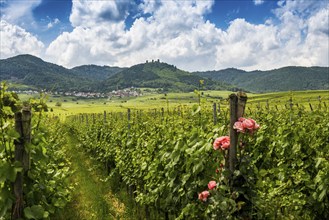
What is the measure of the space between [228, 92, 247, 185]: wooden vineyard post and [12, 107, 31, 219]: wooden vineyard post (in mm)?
2260

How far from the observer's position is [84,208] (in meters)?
8.95

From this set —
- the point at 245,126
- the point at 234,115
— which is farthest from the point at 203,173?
the point at 245,126

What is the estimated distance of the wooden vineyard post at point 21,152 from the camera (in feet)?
11.4

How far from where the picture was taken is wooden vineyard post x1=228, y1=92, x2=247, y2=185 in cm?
356

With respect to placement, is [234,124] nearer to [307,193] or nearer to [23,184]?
[23,184]

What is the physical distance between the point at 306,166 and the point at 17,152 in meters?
4.86

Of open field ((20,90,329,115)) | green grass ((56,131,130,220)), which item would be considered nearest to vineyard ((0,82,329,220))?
open field ((20,90,329,115))

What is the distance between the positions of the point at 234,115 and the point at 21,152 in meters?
2.42

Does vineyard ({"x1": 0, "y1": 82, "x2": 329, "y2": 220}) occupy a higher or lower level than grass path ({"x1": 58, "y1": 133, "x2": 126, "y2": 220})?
higher

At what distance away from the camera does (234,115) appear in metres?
3.56

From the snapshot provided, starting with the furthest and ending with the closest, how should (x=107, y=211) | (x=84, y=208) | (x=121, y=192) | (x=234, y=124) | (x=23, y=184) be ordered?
(x=121, y=192)
(x=84, y=208)
(x=107, y=211)
(x=23, y=184)
(x=234, y=124)

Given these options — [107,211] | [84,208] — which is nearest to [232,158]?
[107,211]

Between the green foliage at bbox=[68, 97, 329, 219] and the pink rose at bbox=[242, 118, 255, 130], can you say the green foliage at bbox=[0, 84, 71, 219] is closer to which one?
the green foliage at bbox=[68, 97, 329, 219]

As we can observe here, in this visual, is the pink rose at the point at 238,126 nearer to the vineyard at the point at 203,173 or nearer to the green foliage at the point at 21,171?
the vineyard at the point at 203,173
